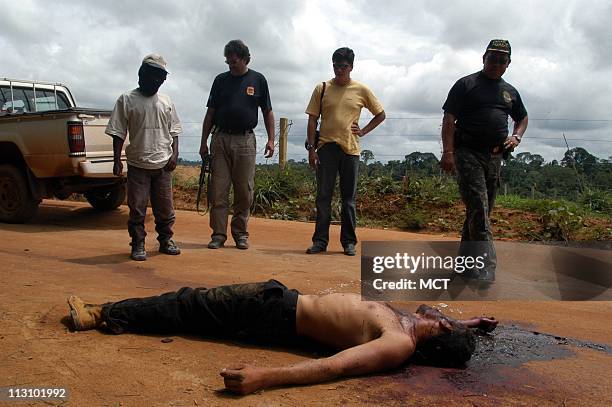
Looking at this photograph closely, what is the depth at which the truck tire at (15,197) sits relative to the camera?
808cm

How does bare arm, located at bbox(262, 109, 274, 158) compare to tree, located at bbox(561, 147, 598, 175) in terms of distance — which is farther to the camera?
tree, located at bbox(561, 147, 598, 175)

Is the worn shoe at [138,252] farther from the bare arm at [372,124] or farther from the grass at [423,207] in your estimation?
the grass at [423,207]

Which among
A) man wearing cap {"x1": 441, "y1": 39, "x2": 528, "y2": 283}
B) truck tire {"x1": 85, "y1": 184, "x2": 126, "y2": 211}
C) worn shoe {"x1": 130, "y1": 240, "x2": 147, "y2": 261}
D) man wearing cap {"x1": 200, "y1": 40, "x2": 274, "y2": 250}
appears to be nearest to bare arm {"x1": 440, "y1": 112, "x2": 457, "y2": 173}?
man wearing cap {"x1": 441, "y1": 39, "x2": 528, "y2": 283}

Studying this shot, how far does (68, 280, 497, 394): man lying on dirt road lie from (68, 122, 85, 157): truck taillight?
4463 millimetres

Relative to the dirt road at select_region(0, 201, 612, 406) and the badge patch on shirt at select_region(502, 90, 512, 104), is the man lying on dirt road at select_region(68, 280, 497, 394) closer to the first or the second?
the dirt road at select_region(0, 201, 612, 406)

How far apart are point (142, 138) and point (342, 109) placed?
203 cm

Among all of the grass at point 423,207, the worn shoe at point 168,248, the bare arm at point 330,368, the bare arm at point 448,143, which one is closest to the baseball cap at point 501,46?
the bare arm at point 448,143

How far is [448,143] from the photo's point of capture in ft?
17.1

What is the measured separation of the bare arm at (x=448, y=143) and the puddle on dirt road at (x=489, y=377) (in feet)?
6.09

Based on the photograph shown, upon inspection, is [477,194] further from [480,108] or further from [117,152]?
[117,152]

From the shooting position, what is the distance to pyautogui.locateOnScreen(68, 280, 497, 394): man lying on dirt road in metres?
2.80

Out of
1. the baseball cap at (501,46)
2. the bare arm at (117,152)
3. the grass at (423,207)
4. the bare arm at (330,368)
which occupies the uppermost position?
the baseball cap at (501,46)

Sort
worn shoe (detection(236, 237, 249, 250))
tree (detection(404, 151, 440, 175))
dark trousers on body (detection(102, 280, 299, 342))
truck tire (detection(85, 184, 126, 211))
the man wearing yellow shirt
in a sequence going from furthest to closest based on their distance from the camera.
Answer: tree (detection(404, 151, 440, 175)), truck tire (detection(85, 184, 126, 211)), worn shoe (detection(236, 237, 249, 250)), the man wearing yellow shirt, dark trousers on body (detection(102, 280, 299, 342))

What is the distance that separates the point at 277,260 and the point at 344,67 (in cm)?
208
